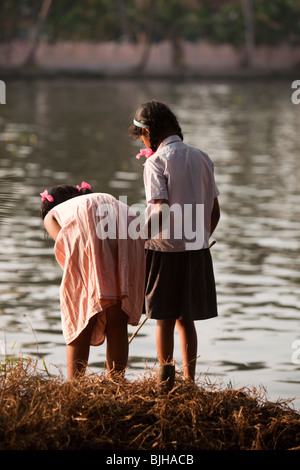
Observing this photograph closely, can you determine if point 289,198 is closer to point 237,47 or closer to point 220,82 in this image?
point 220,82

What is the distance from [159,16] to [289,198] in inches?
1847

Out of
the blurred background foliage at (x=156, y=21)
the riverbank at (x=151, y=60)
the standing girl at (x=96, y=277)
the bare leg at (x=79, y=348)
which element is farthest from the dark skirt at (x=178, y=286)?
the blurred background foliage at (x=156, y=21)

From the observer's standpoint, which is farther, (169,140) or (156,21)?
(156,21)

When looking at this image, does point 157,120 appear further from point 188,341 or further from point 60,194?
point 188,341

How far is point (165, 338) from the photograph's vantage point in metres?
5.40

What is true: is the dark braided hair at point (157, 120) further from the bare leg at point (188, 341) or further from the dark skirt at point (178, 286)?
the bare leg at point (188, 341)

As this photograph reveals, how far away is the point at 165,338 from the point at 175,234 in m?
0.57

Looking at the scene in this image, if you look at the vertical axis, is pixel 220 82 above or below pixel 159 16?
below

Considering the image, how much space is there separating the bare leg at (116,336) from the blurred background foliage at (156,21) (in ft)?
169

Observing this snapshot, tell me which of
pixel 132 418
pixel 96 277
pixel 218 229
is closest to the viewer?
pixel 132 418

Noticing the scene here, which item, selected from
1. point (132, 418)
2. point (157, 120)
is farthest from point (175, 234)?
point (132, 418)

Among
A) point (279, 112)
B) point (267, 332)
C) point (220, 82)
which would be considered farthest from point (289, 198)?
Result: point (220, 82)

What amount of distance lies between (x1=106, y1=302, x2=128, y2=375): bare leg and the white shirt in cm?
44

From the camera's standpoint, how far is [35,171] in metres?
15.5
